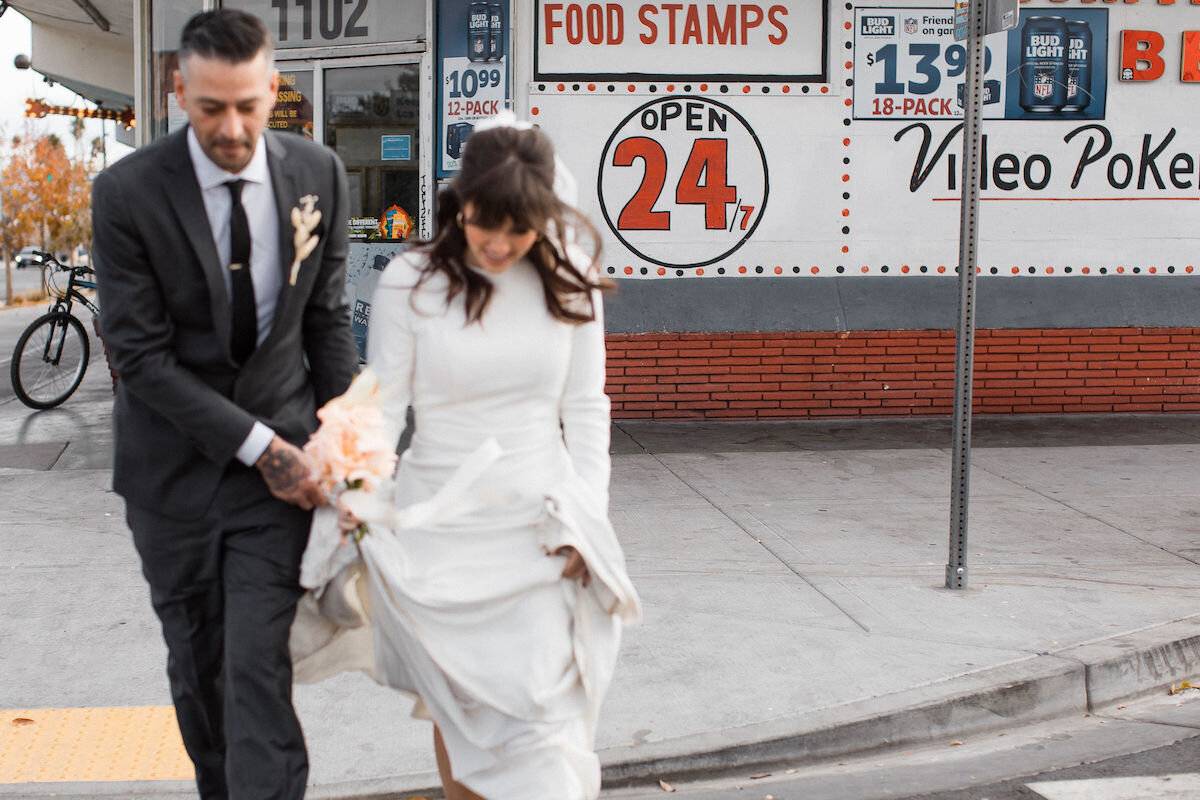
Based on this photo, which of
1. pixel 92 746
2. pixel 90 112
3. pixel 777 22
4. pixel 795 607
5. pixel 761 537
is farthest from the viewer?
pixel 90 112

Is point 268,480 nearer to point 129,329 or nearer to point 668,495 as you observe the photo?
point 129,329

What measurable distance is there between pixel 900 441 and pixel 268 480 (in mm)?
6946

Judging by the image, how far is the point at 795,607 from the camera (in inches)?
222

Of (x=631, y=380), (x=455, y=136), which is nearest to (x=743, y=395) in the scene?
(x=631, y=380)

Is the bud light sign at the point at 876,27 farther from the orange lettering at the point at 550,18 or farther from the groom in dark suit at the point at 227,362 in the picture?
the groom in dark suit at the point at 227,362

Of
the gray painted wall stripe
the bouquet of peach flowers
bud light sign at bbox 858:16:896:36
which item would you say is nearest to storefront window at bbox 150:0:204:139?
the gray painted wall stripe

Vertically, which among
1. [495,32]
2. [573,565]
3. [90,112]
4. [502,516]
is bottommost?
[573,565]

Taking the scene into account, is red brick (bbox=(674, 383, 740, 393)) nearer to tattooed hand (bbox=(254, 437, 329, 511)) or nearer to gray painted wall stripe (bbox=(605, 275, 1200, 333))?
gray painted wall stripe (bbox=(605, 275, 1200, 333))

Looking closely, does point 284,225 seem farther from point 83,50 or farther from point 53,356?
point 83,50

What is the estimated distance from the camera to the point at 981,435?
9.59m

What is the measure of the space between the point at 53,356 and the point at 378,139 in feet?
12.2

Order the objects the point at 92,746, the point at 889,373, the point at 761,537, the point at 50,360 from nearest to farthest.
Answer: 1. the point at 92,746
2. the point at 761,537
3. the point at 889,373
4. the point at 50,360

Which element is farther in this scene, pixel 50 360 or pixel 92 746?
pixel 50 360

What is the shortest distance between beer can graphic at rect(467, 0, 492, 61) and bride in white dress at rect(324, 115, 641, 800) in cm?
662
